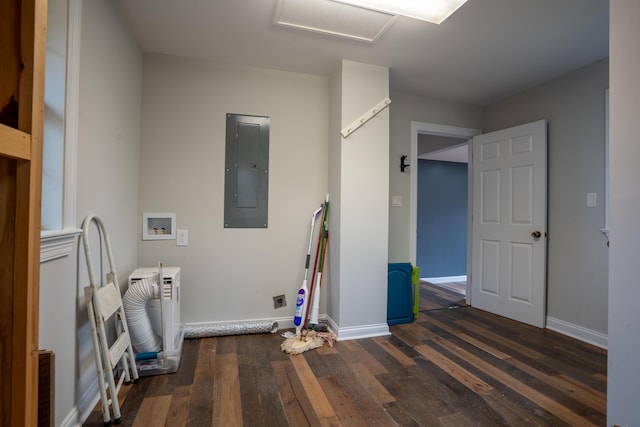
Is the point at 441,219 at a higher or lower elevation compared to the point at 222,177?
lower

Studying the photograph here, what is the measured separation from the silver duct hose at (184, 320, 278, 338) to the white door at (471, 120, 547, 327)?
2.40m

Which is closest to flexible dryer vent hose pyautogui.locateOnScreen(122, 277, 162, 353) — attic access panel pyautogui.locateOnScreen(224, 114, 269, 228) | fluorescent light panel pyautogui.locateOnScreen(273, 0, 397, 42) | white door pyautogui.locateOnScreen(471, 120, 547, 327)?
attic access panel pyautogui.locateOnScreen(224, 114, 269, 228)

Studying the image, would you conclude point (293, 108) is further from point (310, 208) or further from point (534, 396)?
point (534, 396)

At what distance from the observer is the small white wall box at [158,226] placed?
2.39 m

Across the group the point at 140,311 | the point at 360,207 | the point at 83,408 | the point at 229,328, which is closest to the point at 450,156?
the point at 360,207

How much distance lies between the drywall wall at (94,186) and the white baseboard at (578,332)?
359 cm

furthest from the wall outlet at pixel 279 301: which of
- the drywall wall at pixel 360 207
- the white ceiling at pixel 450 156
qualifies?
the white ceiling at pixel 450 156

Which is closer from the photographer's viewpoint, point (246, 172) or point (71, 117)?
point (71, 117)

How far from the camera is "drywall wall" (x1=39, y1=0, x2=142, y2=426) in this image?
4.15 ft

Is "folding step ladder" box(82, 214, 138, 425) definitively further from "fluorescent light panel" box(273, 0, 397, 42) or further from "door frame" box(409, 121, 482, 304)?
"door frame" box(409, 121, 482, 304)

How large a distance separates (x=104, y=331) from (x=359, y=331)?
5.99 feet

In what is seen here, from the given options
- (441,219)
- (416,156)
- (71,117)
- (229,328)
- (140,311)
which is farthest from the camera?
(441,219)

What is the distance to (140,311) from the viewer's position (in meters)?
1.89

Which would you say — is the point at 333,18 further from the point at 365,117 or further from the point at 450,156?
the point at 450,156
